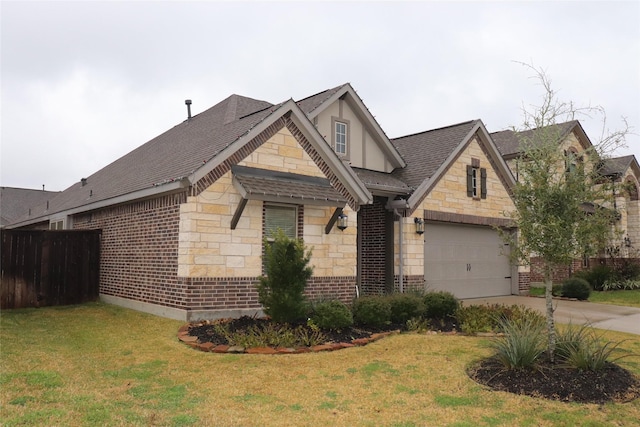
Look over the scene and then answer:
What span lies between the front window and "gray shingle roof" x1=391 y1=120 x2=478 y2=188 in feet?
7.04

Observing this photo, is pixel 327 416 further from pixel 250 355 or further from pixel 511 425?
pixel 250 355

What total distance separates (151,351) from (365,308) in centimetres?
435

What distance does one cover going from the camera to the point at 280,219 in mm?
11828

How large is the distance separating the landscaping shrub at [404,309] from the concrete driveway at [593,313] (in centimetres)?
311

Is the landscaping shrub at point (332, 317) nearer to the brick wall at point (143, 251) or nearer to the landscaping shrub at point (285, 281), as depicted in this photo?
the landscaping shrub at point (285, 281)

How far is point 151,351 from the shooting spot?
797 centimetres

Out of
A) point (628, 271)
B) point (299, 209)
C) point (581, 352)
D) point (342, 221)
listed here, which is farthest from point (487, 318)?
point (628, 271)

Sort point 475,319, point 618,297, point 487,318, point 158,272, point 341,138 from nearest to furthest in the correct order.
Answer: point 475,319, point 487,318, point 158,272, point 341,138, point 618,297

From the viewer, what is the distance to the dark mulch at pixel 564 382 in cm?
590

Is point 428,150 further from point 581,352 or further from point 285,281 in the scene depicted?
point 581,352

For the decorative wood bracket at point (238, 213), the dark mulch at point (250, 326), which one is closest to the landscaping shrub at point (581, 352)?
the dark mulch at point (250, 326)

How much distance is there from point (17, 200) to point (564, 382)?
152ft

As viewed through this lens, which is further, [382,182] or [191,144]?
[382,182]

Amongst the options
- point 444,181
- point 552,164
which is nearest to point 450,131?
point 444,181
